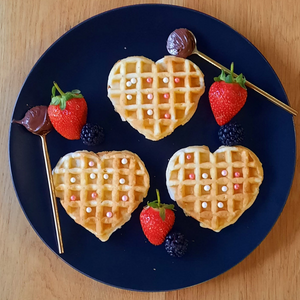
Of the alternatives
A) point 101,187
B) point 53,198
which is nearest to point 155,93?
point 101,187

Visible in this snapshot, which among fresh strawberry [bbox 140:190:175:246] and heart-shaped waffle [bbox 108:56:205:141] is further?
heart-shaped waffle [bbox 108:56:205:141]

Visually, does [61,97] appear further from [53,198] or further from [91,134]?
[53,198]

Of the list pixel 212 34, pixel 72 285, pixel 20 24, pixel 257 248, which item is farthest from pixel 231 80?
pixel 72 285

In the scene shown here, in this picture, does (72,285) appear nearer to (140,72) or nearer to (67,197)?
(67,197)

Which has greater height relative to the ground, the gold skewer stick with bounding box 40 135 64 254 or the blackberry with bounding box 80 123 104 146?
the blackberry with bounding box 80 123 104 146

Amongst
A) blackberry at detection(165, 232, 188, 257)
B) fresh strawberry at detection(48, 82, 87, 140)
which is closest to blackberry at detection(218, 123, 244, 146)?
blackberry at detection(165, 232, 188, 257)

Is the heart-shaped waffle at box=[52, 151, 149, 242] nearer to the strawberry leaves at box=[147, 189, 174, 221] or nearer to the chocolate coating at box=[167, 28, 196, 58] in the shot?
the strawberry leaves at box=[147, 189, 174, 221]

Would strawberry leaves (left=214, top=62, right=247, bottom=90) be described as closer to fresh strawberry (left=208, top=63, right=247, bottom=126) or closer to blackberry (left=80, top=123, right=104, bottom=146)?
fresh strawberry (left=208, top=63, right=247, bottom=126)

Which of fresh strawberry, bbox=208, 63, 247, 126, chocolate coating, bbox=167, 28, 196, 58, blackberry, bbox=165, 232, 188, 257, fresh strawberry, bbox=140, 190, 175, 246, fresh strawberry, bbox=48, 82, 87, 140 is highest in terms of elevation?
chocolate coating, bbox=167, 28, 196, 58

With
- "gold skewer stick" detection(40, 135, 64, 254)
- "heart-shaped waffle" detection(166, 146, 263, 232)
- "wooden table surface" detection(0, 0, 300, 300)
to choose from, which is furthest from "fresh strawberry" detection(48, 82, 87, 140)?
"heart-shaped waffle" detection(166, 146, 263, 232)
